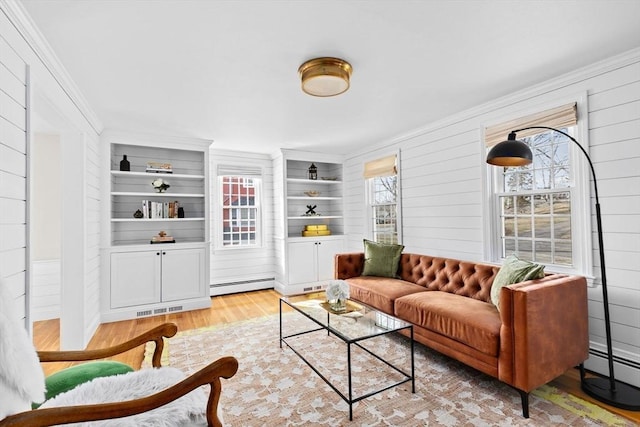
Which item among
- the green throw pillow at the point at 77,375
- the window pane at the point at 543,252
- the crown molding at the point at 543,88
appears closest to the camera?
the green throw pillow at the point at 77,375

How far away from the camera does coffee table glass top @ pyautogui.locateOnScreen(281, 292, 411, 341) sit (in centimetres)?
229

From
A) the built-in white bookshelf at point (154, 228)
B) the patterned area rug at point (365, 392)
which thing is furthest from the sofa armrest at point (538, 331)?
the built-in white bookshelf at point (154, 228)

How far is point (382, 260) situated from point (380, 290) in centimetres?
67

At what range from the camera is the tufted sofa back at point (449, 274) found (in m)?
2.99

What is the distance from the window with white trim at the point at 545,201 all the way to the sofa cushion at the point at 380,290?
97cm

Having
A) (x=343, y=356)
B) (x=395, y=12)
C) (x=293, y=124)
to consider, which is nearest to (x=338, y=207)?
(x=293, y=124)

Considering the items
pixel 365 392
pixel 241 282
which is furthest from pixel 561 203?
pixel 241 282

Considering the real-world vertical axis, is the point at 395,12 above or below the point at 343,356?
above

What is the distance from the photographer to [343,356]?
2.83 m

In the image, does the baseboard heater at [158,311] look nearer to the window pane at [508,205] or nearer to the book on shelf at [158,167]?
the book on shelf at [158,167]

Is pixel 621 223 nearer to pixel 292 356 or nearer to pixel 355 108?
pixel 355 108

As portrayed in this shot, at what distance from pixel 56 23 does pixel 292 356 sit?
2921mm

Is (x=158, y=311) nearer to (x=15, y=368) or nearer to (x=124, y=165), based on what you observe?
(x=124, y=165)

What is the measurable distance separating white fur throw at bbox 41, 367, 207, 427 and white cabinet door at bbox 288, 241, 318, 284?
360cm
